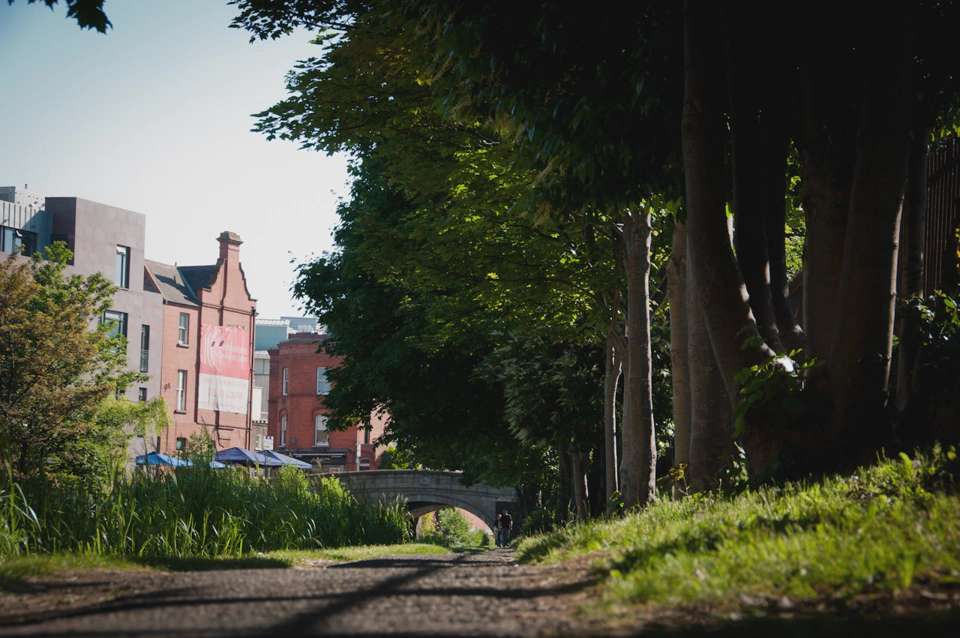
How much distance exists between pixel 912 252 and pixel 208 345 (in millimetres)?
58235

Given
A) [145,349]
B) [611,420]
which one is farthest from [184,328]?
[611,420]

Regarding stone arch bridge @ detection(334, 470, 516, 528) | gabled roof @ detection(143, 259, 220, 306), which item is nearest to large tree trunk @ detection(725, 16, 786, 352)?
stone arch bridge @ detection(334, 470, 516, 528)

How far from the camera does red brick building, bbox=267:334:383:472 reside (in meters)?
77.3

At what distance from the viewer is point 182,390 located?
202ft

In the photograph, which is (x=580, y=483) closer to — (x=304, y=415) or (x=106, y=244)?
(x=106, y=244)

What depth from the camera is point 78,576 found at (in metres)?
6.73

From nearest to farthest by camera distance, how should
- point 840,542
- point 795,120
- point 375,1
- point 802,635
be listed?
point 802,635
point 840,542
point 795,120
point 375,1

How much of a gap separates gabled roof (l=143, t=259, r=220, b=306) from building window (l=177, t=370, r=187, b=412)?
14.3 ft

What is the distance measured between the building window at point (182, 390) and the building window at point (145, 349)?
4.16 meters

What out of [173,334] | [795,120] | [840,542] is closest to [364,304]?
[795,120]

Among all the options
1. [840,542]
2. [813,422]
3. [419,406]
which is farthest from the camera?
[419,406]

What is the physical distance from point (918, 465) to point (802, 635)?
155 inches

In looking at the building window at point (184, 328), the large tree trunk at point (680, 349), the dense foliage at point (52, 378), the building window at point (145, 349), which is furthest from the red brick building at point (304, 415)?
the large tree trunk at point (680, 349)

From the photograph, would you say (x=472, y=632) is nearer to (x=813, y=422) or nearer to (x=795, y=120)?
(x=813, y=422)
